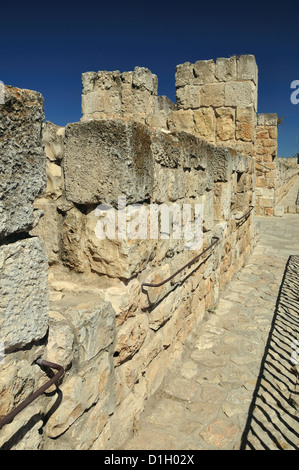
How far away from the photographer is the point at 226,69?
641cm

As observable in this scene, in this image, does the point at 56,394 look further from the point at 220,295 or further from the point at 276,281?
the point at 276,281

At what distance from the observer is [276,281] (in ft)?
18.5

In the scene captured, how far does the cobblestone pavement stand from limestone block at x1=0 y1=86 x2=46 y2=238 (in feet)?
5.37

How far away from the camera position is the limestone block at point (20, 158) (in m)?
1.29

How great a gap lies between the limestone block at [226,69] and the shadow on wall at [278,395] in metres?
4.46

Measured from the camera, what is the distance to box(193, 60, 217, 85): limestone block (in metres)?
6.51

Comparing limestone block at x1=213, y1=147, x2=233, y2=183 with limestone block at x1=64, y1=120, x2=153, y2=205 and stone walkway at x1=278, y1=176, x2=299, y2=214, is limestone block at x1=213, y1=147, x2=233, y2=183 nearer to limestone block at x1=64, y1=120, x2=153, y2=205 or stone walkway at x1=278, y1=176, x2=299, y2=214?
limestone block at x1=64, y1=120, x2=153, y2=205

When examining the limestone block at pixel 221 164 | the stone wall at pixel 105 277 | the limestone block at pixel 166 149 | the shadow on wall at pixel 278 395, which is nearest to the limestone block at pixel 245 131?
the limestone block at pixel 221 164

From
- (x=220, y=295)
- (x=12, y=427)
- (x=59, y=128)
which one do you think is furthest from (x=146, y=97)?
(x=12, y=427)

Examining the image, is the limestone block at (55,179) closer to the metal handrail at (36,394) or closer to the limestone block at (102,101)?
the metal handrail at (36,394)

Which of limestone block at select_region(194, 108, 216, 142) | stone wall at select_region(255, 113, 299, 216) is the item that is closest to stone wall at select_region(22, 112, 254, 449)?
limestone block at select_region(194, 108, 216, 142)

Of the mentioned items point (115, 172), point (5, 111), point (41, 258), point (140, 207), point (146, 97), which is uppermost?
point (146, 97)

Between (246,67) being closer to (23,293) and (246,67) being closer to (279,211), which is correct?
(23,293)

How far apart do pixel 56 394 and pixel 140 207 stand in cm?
121
